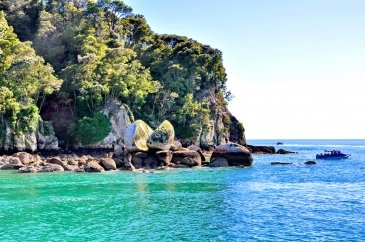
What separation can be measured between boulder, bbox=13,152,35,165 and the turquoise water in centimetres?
1145

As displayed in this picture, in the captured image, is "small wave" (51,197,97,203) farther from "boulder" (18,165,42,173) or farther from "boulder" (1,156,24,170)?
"boulder" (1,156,24,170)

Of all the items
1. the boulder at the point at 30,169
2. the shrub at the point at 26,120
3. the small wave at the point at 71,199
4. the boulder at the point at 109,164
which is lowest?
the small wave at the point at 71,199

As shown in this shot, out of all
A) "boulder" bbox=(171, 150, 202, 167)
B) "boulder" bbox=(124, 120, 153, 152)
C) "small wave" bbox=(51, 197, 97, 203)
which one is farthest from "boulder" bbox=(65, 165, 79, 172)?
"small wave" bbox=(51, 197, 97, 203)

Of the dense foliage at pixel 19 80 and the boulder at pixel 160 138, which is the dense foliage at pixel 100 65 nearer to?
the dense foliage at pixel 19 80

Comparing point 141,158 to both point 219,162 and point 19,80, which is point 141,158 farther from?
point 19,80

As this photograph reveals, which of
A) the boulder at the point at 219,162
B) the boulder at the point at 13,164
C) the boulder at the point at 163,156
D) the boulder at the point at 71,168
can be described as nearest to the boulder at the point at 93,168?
the boulder at the point at 71,168

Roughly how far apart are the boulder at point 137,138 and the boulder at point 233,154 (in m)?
9.67

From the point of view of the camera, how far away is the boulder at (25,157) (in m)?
50.6

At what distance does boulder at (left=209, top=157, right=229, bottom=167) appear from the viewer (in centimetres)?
5289

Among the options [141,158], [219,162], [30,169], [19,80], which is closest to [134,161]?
[141,158]

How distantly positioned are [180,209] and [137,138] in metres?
27.1

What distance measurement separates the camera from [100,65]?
214 ft

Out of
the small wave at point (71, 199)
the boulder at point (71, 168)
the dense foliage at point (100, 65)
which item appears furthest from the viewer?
the dense foliage at point (100, 65)

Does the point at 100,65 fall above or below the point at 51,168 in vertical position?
above
